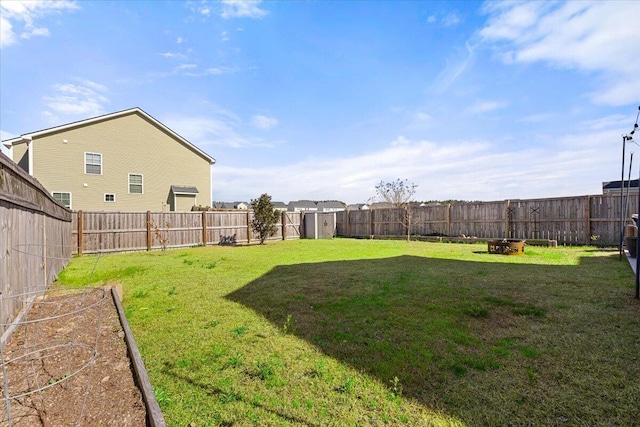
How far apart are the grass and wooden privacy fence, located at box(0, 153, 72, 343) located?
1.32 m

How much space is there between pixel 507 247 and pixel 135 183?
64.7ft

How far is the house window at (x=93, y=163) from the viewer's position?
17125 mm

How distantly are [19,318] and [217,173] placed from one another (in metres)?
20.3

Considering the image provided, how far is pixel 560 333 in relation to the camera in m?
3.43

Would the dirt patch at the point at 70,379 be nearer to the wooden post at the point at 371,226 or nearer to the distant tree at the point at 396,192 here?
the wooden post at the point at 371,226

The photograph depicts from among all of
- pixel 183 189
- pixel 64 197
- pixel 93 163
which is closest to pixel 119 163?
pixel 93 163

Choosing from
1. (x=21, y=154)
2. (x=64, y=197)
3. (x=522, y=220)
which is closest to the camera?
(x=522, y=220)

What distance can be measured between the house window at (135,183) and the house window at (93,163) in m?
1.58

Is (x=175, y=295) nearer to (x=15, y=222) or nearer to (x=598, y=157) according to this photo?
(x=15, y=222)

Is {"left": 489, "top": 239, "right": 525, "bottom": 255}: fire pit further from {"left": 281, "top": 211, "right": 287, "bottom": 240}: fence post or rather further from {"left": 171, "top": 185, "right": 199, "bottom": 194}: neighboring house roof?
{"left": 171, "top": 185, "right": 199, "bottom": 194}: neighboring house roof

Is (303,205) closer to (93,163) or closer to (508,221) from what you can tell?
(93,163)

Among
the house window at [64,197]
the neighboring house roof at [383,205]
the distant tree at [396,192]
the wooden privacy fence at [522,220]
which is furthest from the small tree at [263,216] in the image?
the neighboring house roof at [383,205]

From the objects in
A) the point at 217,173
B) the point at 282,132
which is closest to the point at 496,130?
the point at 282,132

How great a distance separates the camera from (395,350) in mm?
3096
